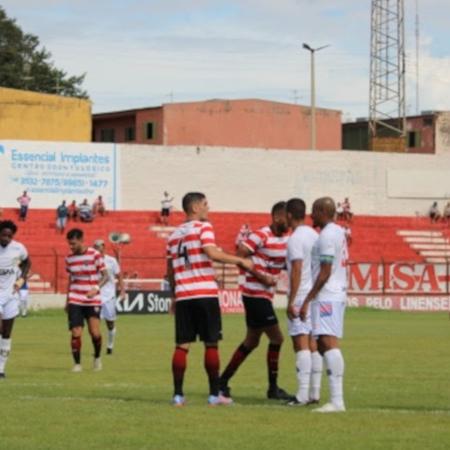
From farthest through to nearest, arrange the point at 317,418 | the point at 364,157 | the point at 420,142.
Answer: the point at 420,142 → the point at 364,157 → the point at 317,418

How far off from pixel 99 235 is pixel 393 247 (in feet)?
51.9

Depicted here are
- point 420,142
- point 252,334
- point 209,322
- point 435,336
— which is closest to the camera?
point 209,322

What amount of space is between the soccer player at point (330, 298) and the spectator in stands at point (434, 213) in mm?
63897

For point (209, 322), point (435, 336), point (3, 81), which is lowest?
point (435, 336)

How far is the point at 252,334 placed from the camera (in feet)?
54.1

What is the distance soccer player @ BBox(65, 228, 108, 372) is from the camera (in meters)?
21.8

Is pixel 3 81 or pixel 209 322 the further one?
pixel 3 81

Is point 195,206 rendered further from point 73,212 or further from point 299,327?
point 73,212

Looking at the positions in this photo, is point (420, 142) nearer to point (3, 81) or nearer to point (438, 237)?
point (438, 237)

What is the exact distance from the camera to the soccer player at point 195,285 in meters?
14.7

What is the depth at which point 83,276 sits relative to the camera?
21.9m

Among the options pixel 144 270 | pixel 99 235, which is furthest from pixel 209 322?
pixel 99 235

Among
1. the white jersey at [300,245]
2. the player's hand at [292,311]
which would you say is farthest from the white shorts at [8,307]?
the player's hand at [292,311]

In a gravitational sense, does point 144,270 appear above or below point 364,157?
below
